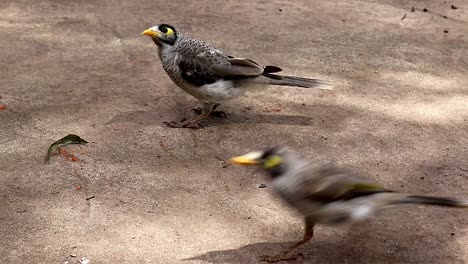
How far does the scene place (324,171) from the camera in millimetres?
3850

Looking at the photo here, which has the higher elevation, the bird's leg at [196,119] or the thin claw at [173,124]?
the bird's leg at [196,119]

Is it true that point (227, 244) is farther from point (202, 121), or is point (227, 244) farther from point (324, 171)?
point (202, 121)

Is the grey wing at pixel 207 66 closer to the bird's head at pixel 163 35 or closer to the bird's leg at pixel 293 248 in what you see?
the bird's head at pixel 163 35

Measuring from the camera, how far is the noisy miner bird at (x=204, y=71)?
18.9 feet

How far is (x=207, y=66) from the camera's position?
19.0ft

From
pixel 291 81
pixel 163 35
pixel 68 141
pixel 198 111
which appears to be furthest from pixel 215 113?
pixel 68 141

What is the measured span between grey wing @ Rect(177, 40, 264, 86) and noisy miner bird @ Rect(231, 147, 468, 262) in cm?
193

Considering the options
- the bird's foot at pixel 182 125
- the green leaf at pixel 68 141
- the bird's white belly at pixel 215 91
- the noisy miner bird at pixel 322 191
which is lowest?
the green leaf at pixel 68 141

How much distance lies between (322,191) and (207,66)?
2306mm

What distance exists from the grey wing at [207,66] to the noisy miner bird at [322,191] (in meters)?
1.93

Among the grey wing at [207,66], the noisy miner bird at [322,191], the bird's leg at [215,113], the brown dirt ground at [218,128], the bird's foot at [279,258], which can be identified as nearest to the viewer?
the noisy miner bird at [322,191]

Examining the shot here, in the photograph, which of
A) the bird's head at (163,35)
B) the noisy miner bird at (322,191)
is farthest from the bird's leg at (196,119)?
the noisy miner bird at (322,191)

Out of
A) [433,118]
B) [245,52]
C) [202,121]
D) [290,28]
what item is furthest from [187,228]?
[290,28]

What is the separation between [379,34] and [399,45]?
0.36m
